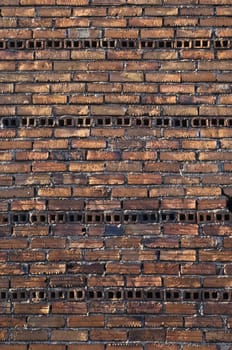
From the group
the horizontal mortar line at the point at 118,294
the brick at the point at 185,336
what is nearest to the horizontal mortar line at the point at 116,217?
the horizontal mortar line at the point at 118,294

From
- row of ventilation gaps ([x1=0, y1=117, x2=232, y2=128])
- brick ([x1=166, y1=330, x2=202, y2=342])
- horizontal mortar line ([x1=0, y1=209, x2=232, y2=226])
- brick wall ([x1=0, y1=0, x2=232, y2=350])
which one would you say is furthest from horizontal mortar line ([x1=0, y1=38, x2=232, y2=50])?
brick ([x1=166, y1=330, x2=202, y2=342])

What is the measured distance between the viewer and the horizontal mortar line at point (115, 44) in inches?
167

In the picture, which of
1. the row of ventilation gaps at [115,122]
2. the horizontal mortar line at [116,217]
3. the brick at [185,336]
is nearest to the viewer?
the brick at [185,336]

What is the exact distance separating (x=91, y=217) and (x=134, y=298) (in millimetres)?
597

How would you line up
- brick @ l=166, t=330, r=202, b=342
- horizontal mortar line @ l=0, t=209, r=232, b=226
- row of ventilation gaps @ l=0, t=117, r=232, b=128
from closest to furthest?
brick @ l=166, t=330, r=202, b=342, horizontal mortar line @ l=0, t=209, r=232, b=226, row of ventilation gaps @ l=0, t=117, r=232, b=128

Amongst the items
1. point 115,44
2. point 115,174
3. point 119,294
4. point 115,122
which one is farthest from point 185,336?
point 115,44

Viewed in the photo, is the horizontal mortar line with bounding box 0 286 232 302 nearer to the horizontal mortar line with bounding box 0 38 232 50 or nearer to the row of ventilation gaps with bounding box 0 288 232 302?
the row of ventilation gaps with bounding box 0 288 232 302

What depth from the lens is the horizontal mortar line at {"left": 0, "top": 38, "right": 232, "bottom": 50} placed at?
167 inches

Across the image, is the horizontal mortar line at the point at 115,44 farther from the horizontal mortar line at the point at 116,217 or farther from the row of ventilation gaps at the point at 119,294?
the row of ventilation gaps at the point at 119,294

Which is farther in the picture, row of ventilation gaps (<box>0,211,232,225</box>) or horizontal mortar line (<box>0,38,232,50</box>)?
horizontal mortar line (<box>0,38,232,50</box>)

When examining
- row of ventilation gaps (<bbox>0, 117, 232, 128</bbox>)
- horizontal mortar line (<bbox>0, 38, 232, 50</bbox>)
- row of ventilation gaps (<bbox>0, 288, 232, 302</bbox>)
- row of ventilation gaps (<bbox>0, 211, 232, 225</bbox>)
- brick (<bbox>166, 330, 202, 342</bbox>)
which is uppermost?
horizontal mortar line (<bbox>0, 38, 232, 50</bbox>)

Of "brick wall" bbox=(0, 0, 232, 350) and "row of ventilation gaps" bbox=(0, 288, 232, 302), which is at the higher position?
"brick wall" bbox=(0, 0, 232, 350)

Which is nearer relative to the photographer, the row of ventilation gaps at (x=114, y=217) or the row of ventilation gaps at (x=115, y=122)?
the row of ventilation gaps at (x=114, y=217)

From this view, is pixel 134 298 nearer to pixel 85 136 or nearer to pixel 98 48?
pixel 85 136
